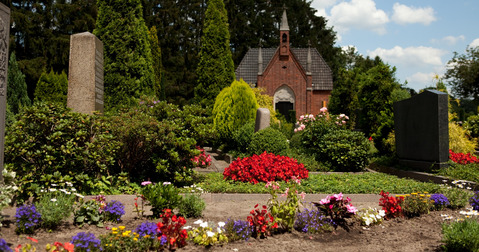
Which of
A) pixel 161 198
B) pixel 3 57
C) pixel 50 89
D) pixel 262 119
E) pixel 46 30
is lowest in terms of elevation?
pixel 161 198

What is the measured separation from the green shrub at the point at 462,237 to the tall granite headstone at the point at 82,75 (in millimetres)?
7079

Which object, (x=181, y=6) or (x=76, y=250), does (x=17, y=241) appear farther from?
(x=181, y=6)

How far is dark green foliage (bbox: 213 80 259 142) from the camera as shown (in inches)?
539

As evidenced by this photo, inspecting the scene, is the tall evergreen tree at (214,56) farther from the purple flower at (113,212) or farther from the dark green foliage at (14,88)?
the purple flower at (113,212)

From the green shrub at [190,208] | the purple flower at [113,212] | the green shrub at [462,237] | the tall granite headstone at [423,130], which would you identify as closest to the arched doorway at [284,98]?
the tall granite headstone at [423,130]

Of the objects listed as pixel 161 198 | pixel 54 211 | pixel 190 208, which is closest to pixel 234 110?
pixel 190 208

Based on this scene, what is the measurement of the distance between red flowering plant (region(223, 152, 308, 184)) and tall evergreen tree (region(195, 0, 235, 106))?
39.5 feet

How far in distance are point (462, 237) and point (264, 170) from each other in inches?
181

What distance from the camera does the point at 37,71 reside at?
24.2 metres

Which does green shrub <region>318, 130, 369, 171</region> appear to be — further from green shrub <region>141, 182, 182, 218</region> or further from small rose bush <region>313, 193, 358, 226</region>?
green shrub <region>141, 182, 182, 218</region>

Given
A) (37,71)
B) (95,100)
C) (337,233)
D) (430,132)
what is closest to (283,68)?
(37,71)

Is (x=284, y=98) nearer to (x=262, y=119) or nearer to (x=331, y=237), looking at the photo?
(x=262, y=119)

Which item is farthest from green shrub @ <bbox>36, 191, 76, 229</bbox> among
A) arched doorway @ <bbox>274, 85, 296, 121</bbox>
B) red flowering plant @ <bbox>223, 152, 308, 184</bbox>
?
arched doorway @ <bbox>274, 85, 296, 121</bbox>

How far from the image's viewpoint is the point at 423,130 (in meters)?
9.58
